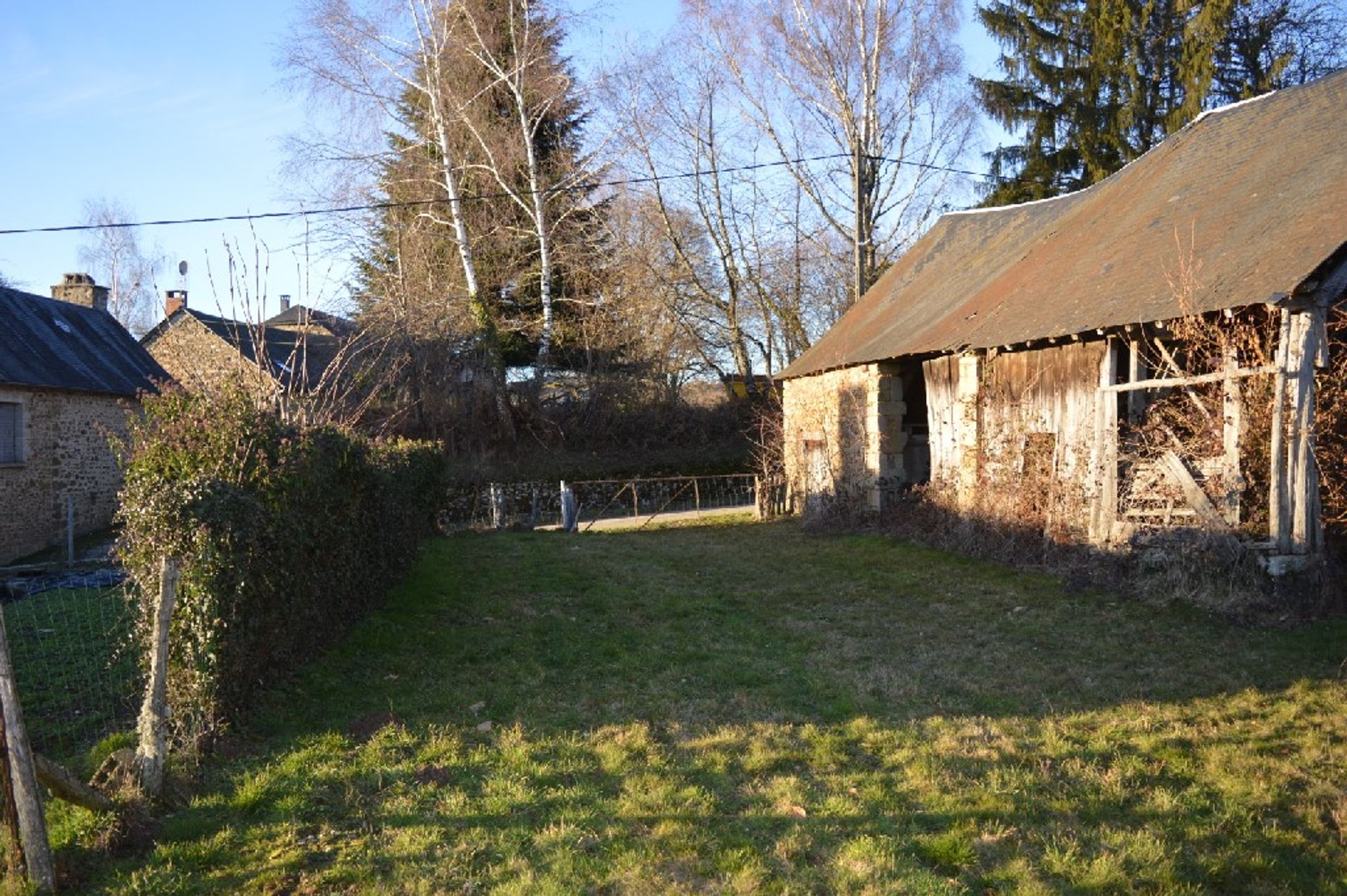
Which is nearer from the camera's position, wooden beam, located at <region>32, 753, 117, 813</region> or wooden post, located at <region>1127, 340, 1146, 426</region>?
wooden beam, located at <region>32, 753, 117, 813</region>

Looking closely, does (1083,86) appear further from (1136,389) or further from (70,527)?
(70,527)

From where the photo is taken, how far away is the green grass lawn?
3.92 metres

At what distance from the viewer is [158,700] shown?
4.64m

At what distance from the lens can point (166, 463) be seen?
18.0 ft

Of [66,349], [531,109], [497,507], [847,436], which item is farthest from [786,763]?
[531,109]

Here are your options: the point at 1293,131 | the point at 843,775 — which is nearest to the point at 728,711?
the point at 843,775

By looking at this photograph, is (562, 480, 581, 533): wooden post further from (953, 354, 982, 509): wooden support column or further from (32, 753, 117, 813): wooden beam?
(32, 753, 117, 813): wooden beam

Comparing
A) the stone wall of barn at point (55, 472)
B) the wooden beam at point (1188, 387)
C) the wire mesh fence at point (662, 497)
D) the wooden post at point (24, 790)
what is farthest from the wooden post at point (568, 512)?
the wooden post at point (24, 790)

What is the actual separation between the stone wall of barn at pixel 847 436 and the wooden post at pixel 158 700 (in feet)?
39.5

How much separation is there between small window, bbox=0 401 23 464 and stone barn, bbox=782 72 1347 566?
1575 centimetres

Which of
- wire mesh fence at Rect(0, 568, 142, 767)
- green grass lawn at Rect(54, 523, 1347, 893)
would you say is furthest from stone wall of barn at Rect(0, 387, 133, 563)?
green grass lawn at Rect(54, 523, 1347, 893)

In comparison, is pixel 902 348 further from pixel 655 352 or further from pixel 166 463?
pixel 655 352

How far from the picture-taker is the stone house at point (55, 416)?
1741cm

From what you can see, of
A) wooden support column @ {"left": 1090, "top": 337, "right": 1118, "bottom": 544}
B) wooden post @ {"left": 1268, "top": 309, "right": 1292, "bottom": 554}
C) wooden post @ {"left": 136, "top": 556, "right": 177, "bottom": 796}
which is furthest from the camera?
wooden support column @ {"left": 1090, "top": 337, "right": 1118, "bottom": 544}
